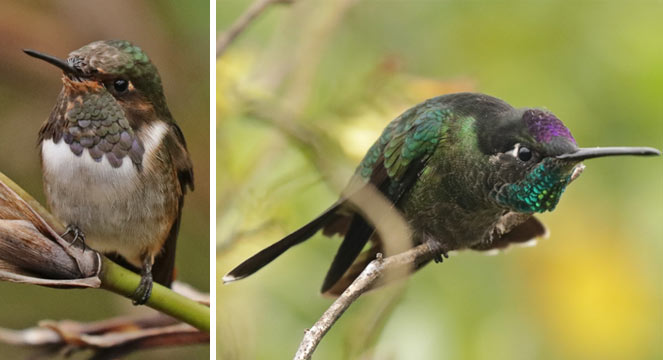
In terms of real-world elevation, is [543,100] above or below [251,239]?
above

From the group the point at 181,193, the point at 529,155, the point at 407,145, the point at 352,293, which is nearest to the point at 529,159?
the point at 529,155

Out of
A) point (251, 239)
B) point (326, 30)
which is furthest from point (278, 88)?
point (251, 239)

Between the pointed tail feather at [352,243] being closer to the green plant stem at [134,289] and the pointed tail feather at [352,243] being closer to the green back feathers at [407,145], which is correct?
the green back feathers at [407,145]

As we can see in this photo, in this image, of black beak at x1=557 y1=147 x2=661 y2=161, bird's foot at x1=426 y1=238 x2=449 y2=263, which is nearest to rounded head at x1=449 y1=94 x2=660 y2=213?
black beak at x1=557 y1=147 x2=661 y2=161

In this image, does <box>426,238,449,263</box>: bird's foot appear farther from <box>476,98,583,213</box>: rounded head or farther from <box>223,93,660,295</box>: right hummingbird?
<box>476,98,583,213</box>: rounded head

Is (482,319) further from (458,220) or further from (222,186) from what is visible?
(222,186)

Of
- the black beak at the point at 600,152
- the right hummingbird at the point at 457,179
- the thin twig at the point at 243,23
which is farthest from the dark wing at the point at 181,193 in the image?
the black beak at the point at 600,152
